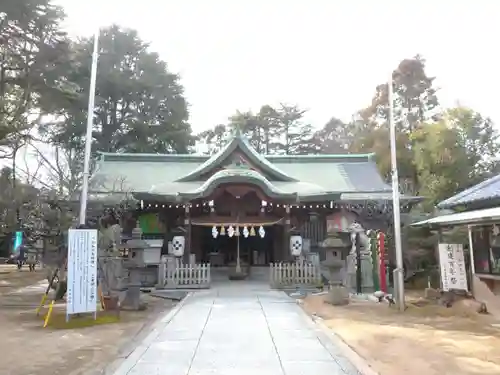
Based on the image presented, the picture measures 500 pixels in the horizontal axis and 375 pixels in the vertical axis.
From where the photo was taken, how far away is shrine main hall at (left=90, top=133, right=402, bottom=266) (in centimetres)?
1656

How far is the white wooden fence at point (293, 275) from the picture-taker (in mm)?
14366

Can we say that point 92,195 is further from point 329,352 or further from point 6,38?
point 329,352

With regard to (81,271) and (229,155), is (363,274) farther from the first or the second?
(81,271)

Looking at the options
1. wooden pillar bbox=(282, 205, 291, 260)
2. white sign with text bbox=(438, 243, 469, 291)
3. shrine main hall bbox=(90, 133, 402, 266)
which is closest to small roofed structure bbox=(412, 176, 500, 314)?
white sign with text bbox=(438, 243, 469, 291)

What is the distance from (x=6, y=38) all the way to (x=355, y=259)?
12.7m

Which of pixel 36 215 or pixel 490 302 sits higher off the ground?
pixel 36 215

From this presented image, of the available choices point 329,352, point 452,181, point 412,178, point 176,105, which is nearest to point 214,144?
point 176,105

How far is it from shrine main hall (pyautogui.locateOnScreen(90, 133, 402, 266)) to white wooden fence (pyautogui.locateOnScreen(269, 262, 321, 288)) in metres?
1.50

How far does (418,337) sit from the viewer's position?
24.3 feet

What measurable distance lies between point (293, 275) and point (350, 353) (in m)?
8.53

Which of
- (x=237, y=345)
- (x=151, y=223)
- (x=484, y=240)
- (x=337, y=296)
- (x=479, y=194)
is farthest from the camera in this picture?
(x=151, y=223)

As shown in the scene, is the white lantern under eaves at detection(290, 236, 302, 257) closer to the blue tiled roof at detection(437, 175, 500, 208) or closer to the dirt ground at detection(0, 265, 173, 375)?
the blue tiled roof at detection(437, 175, 500, 208)

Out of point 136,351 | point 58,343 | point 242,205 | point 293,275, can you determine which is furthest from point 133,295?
point 242,205

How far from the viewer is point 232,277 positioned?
56.5 feet
